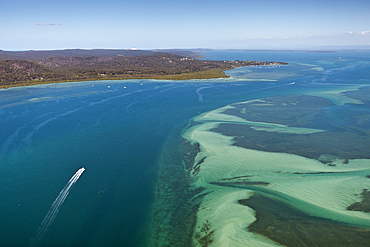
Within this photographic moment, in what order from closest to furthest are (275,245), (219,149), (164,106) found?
(275,245) → (219,149) → (164,106)

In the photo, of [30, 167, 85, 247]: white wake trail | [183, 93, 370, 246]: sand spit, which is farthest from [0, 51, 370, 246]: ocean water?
[183, 93, 370, 246]: sand spit

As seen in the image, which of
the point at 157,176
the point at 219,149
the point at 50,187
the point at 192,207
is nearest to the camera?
the point at 192,207

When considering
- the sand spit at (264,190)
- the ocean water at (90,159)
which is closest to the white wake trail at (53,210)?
the ocean water at (90,159)

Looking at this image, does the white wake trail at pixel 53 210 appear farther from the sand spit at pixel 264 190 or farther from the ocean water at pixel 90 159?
the sand spit at pixel 264 190

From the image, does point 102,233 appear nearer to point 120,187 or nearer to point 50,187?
point 120,187

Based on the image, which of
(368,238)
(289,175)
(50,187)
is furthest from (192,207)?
(50,187)

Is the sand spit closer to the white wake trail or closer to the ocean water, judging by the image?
the ocean water
